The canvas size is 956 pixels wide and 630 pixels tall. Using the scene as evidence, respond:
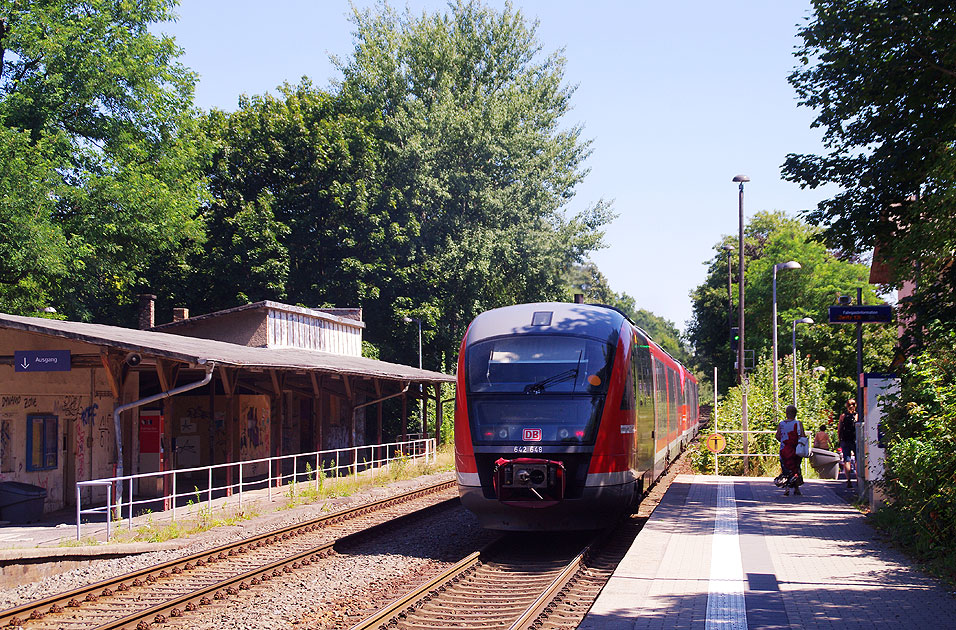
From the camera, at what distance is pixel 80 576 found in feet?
38.4

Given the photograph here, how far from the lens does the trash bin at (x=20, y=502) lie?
16359 millimetres

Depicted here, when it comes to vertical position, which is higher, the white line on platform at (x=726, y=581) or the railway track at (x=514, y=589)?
the white line on platform at (x=726, y=581)

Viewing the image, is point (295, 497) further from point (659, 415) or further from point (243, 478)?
point (659, 415)

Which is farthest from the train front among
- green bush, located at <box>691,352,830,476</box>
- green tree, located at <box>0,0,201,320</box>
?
green tree, located at <box>0,0,201,320</box>

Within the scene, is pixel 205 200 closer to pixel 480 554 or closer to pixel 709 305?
pixel 480 554

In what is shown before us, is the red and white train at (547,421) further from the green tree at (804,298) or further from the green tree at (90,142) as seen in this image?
the green tree at (804,298)

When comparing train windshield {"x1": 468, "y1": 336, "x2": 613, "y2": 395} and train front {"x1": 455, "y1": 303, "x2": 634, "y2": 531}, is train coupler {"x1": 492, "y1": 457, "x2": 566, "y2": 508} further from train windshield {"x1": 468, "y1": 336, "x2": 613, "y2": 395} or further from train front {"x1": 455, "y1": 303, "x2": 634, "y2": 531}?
train windshield {"x1": 468, "y1": 336, "x2": 613, "y2": 395}

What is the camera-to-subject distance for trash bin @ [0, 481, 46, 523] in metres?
16.4

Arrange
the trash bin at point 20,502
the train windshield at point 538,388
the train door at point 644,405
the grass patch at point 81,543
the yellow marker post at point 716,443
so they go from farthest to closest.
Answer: the yellow marker post at point 716,443
the trash bin at point 20,502
the train door at point 644,405
the grass patch at point 81,543
the train windshield at point 538,388

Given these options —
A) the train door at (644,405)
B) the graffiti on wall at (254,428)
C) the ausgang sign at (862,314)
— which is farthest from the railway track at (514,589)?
the graffiti on wall at (254,428)

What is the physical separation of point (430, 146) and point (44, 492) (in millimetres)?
28807

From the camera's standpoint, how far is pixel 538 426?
39.7ft

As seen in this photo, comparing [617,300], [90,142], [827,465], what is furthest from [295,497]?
[617,300]

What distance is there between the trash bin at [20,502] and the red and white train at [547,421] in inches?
339
